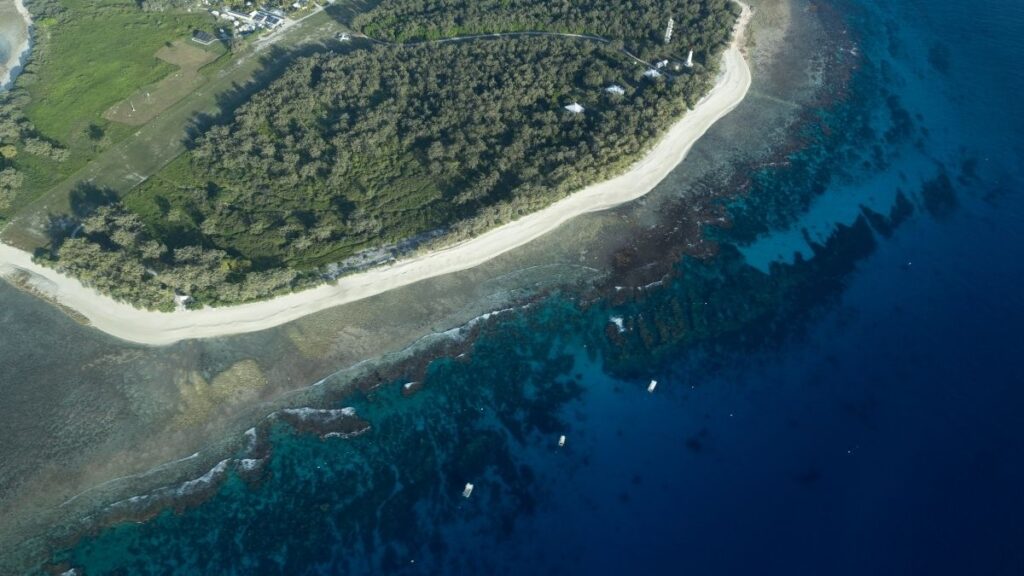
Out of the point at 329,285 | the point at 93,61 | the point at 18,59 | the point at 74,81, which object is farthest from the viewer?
the point at 18,59

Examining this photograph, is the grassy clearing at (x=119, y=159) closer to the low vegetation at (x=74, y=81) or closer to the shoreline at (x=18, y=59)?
the low vegetation at (x=74, y=81)

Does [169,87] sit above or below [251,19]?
below

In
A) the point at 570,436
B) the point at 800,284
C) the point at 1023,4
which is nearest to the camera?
the point at 570,436

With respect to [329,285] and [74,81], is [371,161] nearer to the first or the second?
[329,285]

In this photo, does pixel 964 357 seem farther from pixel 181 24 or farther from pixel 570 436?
pixel 181 24

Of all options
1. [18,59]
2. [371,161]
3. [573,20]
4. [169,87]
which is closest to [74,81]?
[18,59]

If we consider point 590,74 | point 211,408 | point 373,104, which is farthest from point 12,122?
point 590,74
